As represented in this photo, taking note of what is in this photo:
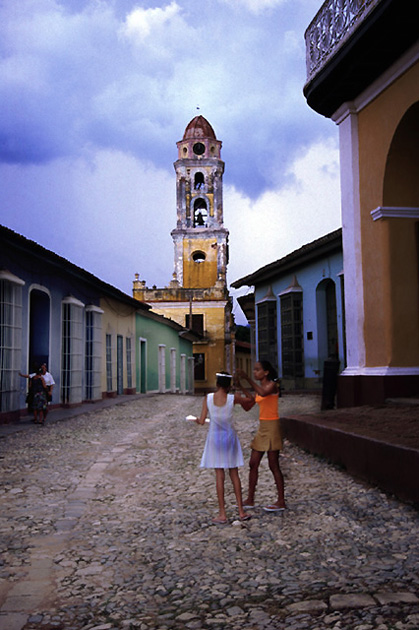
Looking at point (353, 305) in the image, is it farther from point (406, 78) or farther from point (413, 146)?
point (406, 78)

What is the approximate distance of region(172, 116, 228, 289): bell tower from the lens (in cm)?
4103

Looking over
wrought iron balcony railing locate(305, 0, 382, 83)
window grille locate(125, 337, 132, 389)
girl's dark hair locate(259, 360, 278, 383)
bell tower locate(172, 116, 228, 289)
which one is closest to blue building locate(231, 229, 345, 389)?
wrought iron balcony railing locate(305, 0, 382, 83)

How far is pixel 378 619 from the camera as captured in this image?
2.68m

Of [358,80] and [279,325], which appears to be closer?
[358,80]

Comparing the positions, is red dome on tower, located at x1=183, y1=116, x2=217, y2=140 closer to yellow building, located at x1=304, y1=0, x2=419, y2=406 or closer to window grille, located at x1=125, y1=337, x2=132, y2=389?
window grille, located at x1=125, y1=337, x2=132, y2=389

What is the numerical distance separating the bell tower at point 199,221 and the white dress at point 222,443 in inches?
1421

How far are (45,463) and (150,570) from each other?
3.92m

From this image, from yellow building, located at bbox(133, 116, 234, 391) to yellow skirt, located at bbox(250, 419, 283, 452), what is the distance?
111 ft

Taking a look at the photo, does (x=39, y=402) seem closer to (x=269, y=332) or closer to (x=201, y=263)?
(x=269, y=332)

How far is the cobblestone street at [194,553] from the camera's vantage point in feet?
9.22

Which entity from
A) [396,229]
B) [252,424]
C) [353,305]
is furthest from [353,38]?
[252,424]

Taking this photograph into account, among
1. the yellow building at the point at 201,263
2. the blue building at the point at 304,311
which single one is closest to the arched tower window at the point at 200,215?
the yellow building at the point at 201,263

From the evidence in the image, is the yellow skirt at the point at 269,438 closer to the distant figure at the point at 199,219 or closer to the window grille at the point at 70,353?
the window grille at the point at 70,353

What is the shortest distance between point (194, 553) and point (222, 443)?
95 centimetres
